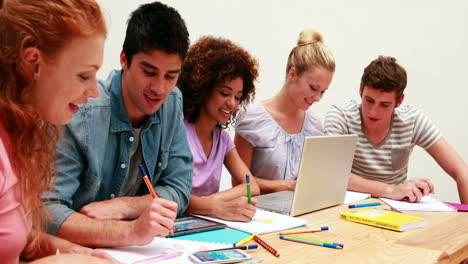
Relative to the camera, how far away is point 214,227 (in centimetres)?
137

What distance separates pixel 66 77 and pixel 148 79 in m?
0.49

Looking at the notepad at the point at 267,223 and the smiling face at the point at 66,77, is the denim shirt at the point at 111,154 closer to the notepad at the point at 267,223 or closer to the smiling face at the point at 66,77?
the notepad at the point at 267,223

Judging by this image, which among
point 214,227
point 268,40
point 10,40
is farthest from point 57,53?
point 268,40

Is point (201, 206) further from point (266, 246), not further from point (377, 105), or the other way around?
point (377, 105)

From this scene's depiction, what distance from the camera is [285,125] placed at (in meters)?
2.37

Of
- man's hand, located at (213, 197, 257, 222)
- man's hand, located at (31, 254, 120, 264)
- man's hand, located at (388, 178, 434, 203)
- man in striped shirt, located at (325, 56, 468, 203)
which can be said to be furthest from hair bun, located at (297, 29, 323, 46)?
man's hand, located at (31, 254, 120, 264)

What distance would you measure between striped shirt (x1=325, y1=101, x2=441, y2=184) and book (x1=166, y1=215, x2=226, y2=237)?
1076 millimetres

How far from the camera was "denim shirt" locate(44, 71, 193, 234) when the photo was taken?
1.23 m

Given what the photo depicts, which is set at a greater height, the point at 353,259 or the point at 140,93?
the point at 140,93

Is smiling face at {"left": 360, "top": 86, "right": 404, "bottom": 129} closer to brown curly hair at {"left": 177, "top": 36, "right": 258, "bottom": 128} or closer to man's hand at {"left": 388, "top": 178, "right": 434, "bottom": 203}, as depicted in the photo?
man's hand at {"left": 388, "top": 178, "right": 434, "bottom": 203}

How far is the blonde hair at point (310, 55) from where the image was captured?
7.54 ft

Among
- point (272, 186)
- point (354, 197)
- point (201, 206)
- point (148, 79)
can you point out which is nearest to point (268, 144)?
point (272, 186)

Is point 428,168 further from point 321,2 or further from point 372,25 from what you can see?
point 321,2

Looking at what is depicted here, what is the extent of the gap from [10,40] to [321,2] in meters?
2.92
